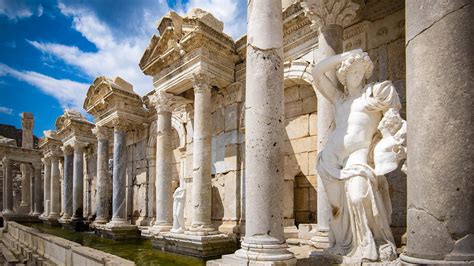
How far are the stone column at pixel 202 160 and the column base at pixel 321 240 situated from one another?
4.51 m

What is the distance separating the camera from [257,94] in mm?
4609

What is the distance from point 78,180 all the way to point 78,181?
0.30 feet

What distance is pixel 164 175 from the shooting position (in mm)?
11227

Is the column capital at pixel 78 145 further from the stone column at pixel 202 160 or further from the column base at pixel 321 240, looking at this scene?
the column base at pixel 321 240

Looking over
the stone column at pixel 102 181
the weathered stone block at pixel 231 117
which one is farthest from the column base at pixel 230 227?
the stone column at pixel 102 181

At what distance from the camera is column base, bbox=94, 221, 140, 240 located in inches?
521

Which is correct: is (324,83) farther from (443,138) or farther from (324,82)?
(443,138)

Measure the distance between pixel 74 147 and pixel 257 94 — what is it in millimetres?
16427

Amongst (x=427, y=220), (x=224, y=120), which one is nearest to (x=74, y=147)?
(x=224, y=120)

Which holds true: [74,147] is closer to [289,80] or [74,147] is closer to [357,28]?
[289,80]

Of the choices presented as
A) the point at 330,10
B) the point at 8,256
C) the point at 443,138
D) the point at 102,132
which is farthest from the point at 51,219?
the point at 443,138

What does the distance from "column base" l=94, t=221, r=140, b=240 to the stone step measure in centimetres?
319

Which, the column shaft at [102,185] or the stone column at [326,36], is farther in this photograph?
the column shaft at [102,185]

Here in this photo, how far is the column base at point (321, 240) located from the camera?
523 cm
